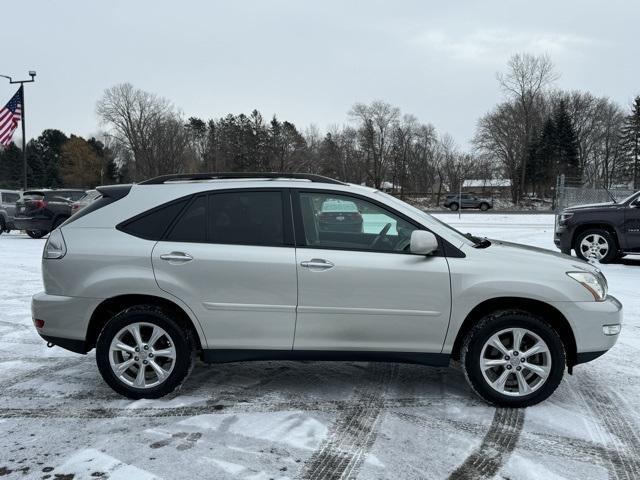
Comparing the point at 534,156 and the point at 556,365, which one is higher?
the point at 534,156

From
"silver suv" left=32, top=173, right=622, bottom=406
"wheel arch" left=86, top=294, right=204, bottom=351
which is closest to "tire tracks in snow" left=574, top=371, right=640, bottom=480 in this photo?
"silver suv" left=32, top=173, right=622, bottom=406

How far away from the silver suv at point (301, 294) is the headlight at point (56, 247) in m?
0.01

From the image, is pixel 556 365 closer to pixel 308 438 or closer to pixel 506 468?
pixel 506 468

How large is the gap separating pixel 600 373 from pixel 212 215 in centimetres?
368

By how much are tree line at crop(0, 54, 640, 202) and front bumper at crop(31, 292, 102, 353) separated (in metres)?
58.2

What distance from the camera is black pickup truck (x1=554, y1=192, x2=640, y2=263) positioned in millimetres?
10461

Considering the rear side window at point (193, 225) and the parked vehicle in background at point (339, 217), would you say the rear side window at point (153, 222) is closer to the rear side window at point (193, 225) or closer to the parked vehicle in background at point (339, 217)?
the rear side window at point (193, 225)

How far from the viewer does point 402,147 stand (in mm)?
76562

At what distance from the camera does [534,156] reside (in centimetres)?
6303

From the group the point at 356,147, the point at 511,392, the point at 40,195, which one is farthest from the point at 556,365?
the point at 356,147

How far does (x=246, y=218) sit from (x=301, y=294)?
73 cm

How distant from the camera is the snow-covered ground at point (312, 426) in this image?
3.02m

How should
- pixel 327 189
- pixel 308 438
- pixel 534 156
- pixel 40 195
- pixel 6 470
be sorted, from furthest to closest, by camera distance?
1. pixel 534 156
2. pixel 40 195
3. pixel 327 189
4. pixel 308 438
5. pixel 6 470

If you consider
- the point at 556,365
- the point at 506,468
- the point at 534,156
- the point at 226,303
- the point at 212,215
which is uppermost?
the point at 534,156
